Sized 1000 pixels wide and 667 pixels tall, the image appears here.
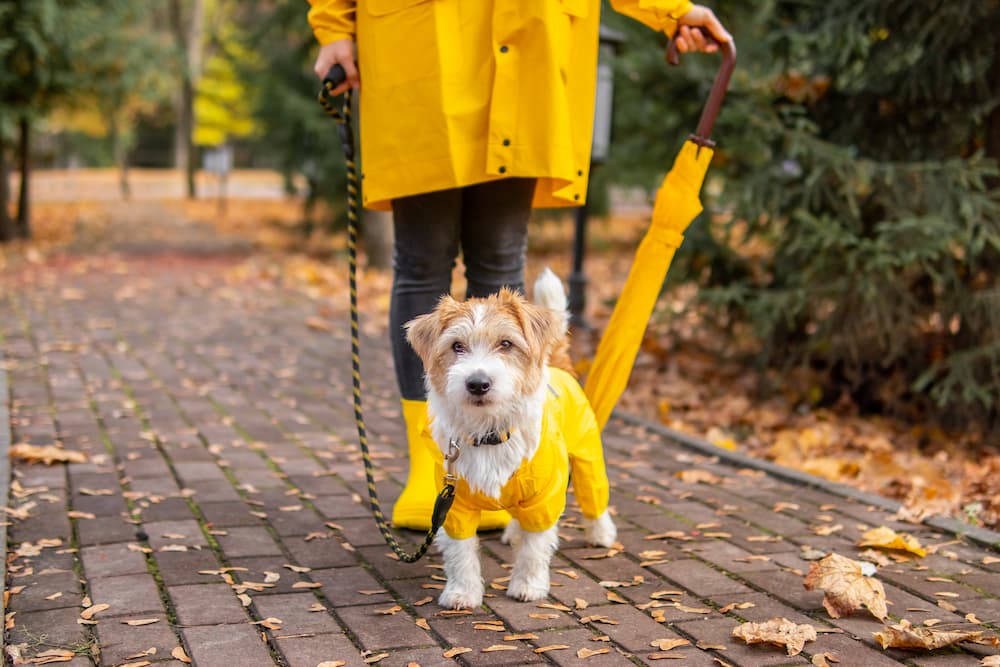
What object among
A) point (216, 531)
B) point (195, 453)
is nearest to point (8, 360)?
point (195, 453)

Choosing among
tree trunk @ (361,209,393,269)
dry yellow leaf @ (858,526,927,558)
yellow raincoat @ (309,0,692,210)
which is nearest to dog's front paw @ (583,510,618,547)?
A: dry yellow leaf @ (858,526,927,558)

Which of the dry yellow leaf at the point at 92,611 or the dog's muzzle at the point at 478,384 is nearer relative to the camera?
the dog's muzzle at the point at 478,384

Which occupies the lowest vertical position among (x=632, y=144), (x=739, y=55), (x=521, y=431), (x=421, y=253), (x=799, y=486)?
(x=799, y=486)

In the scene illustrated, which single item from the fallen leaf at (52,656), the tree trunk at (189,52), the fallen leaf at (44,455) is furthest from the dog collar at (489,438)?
the tree trunk at (189,52)

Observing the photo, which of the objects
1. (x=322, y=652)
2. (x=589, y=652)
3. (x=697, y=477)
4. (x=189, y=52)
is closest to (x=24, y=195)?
(x=697, y=477)

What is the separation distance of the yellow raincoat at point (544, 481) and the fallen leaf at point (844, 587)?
31.2 inches

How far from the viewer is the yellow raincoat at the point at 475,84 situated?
3.25 metres

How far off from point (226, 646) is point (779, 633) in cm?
152

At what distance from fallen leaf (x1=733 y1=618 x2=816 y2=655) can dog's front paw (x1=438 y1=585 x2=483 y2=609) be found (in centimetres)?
76

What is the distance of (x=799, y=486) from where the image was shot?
450 cm

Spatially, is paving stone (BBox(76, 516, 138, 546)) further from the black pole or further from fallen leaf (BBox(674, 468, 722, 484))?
the black pole

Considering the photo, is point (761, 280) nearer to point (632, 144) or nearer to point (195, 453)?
point (632, 144)

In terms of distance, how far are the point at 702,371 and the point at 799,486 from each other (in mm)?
2544

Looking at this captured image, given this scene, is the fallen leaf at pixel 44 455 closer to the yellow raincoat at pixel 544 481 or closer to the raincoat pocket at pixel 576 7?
the yellow raincoat at pixel 544 481
